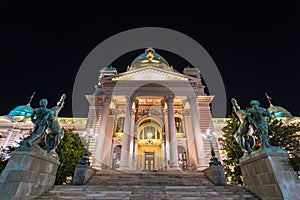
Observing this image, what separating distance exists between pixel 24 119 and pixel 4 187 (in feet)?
99.3

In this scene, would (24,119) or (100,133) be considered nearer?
(100,133)

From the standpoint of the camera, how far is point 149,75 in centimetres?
2608

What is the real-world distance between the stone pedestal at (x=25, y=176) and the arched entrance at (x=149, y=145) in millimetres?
18095

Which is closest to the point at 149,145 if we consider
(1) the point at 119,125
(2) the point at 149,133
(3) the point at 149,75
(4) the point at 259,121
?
(2) the point at 149,133

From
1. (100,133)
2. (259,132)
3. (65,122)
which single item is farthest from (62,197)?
(65,122)

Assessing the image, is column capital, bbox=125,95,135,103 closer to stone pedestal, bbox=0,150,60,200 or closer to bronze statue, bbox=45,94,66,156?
bronze statue, bbox=45,94,66,156

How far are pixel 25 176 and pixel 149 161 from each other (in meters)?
20.1

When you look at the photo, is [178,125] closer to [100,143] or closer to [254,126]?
[100,143]

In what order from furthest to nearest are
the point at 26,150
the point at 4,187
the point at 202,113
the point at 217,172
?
the point at 202,113, the point at 217,172, the point at 26,150, the point at 4,187

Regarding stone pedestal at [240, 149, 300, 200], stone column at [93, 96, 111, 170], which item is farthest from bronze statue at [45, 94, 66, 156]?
stone column at [93, 96, 111, 170]

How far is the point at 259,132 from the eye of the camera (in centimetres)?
764

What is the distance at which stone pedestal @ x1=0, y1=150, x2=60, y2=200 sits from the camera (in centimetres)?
630

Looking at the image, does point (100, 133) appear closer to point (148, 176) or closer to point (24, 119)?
point (148, 176)

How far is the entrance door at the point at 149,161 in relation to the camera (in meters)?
24.9
